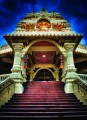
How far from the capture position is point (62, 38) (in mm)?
14227

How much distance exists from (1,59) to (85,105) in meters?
14.0

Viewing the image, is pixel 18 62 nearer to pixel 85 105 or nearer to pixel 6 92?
pixel 6 92

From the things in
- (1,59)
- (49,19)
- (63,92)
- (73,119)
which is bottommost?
(73,119)

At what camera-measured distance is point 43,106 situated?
898 cm

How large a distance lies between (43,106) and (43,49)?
818 centimetres

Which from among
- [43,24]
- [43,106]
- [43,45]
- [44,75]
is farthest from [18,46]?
[44,75]

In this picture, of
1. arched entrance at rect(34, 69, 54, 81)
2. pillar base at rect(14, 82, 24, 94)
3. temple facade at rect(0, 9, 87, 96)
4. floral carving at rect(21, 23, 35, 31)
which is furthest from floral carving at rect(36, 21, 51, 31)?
arched entrance at rect(34, 69, 54, 81)

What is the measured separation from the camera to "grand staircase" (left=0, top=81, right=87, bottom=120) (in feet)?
25.2

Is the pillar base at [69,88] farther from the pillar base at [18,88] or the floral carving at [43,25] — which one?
the floral carving at [43,25]

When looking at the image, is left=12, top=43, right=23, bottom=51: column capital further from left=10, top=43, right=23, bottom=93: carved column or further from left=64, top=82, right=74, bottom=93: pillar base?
left=64, top=82, right=74, bottom=93: pillar base

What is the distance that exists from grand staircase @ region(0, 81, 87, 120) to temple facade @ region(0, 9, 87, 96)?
1.42 meters

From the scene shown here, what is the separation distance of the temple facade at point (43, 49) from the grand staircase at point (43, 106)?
1.42 metres

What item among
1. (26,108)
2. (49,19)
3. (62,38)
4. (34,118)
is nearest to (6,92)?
(26,108)

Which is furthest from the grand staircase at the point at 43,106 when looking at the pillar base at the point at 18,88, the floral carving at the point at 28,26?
the floral carving at the point at 28,26
